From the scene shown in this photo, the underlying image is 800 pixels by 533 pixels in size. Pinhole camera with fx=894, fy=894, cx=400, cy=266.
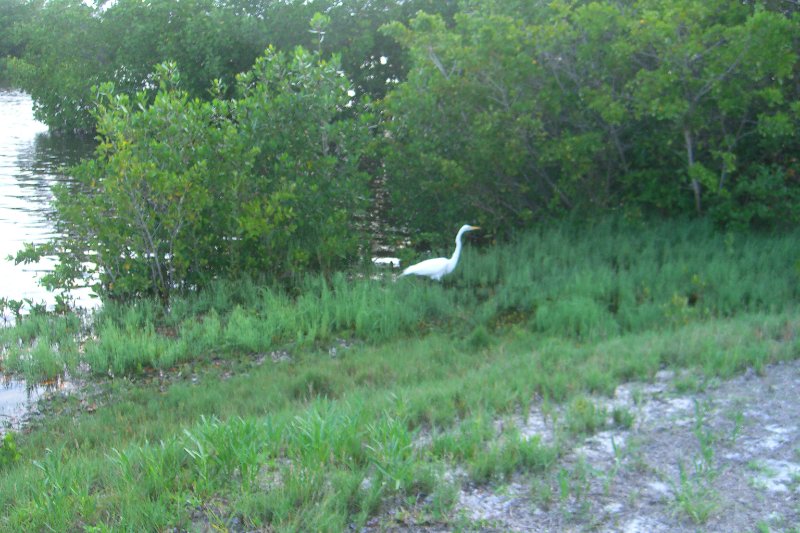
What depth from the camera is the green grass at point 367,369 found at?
4.81 m

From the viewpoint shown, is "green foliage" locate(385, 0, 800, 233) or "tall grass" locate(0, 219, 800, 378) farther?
"green foliage" locate(385, 0, 800, 233)

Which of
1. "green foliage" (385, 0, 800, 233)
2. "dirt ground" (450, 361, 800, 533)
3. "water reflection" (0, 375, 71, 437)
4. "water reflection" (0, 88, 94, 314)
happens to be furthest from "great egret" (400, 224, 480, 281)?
"dirt ground" (450, 361, 800, 533)

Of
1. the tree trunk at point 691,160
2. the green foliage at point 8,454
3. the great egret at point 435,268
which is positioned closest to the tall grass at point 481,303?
the great egret at point 435,268

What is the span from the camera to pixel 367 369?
8.31 meters

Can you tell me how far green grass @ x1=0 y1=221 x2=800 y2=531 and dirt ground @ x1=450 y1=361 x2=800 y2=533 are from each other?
0.13 m

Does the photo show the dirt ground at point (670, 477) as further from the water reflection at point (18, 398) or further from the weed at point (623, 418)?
the water reflection at point (18, 398)

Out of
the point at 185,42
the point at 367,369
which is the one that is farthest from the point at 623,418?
the point at 185,42

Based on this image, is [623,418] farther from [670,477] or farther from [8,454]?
[8,454]

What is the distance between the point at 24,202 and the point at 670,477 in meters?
19.0

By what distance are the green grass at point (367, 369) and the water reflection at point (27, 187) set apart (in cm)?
303

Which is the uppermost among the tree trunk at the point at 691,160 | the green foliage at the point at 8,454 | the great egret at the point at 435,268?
the tree trunk at the point at 691,160

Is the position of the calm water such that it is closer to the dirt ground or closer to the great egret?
the great egret

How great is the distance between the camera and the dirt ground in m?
4.56

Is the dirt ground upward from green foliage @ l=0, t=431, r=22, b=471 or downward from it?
A: upward
